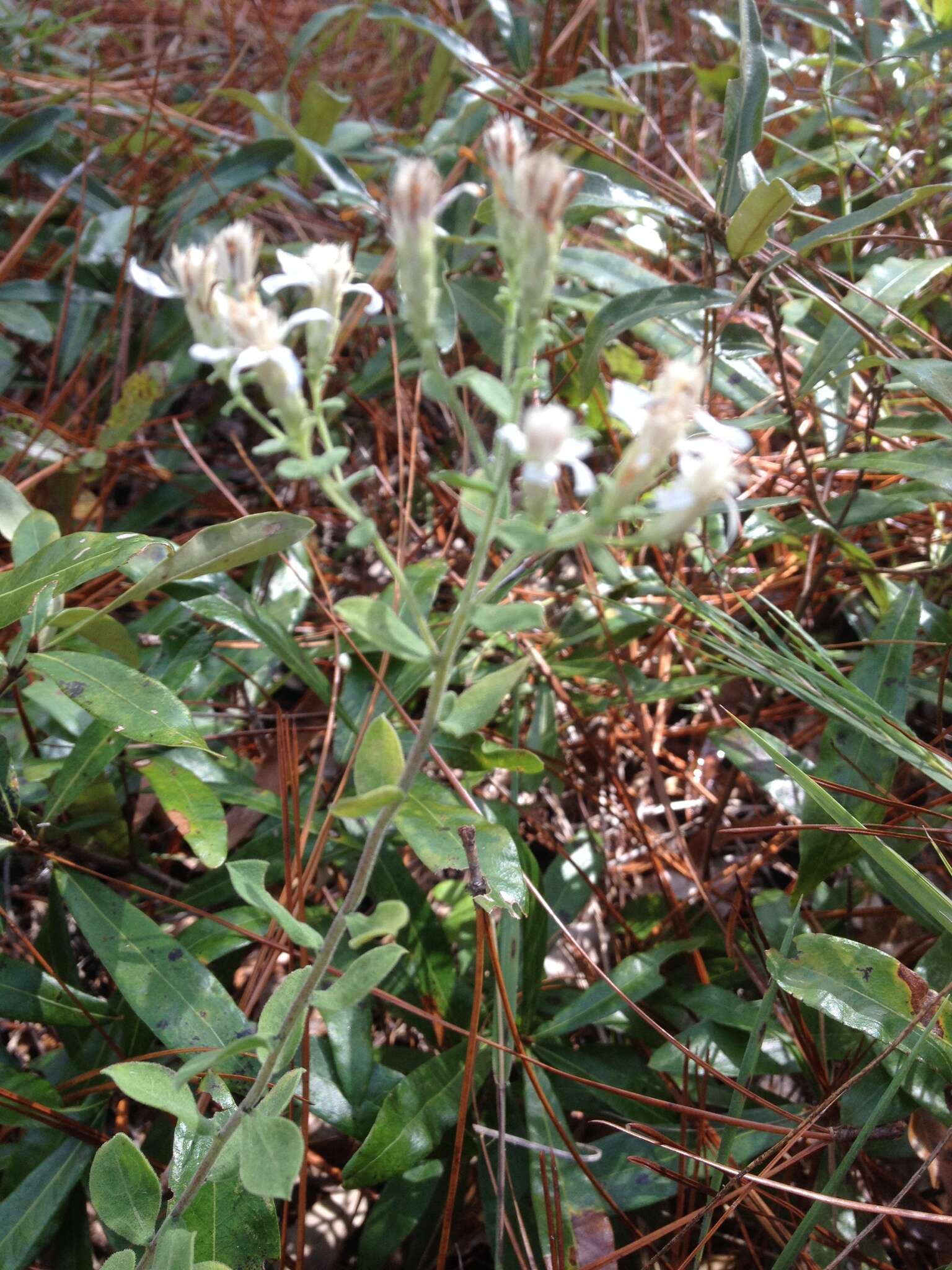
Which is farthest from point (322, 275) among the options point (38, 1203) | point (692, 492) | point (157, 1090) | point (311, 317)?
point (38, 1203)

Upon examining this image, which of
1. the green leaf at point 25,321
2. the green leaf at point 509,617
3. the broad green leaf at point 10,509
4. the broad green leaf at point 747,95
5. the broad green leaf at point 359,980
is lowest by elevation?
the broad green leaf at point 10,509

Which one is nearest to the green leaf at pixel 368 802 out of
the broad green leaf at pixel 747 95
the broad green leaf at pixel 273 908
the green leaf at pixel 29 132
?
the broad green leaf at pixel 273 908

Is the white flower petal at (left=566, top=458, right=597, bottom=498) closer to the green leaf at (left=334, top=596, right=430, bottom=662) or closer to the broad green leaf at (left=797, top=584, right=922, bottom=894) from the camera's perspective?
the green leaf at (left=334, top=596, right=430, bottom=662)

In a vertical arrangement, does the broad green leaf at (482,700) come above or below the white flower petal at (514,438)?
below

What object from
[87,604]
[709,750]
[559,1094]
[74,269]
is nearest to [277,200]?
[74,269]

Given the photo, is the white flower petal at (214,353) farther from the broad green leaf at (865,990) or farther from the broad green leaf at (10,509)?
the broad green leaf at (865,990)

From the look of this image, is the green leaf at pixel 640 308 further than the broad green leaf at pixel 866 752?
Yes

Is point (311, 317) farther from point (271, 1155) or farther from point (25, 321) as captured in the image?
point (25, 321)
